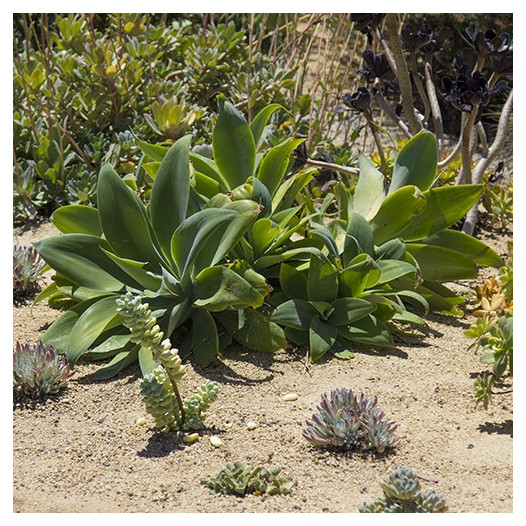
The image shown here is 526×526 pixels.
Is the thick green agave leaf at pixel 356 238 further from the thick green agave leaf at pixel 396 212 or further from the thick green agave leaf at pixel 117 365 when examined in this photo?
the thick green agave leaf at pixel 117 365

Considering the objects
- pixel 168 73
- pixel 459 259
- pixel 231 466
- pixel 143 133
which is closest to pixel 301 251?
pixel 459 259

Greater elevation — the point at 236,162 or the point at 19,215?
the point at 236,162

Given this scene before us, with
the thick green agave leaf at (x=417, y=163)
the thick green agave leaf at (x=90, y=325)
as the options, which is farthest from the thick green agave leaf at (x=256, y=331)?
the thick green agave leaf at (x=417, y=163)

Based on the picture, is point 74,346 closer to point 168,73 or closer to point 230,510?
point 230,510

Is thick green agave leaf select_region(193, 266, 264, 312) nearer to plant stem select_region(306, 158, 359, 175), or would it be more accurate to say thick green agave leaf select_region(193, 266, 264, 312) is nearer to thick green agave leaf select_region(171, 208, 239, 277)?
thick green agave leaf select_region(171, 208, 239, 277)

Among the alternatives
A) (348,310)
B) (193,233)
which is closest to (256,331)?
(348,310)

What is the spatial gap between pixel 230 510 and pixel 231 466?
6.6 inches

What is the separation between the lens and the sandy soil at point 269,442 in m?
2.50

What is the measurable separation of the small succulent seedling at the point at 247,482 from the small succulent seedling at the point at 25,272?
1.91 meters

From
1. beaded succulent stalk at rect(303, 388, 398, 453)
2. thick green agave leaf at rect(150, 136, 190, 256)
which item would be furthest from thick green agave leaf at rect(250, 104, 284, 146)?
beaded succulent stalk at rect(303, 388, 398, 453)

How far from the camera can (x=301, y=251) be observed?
11.5 ft

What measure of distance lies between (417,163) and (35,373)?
201 cm

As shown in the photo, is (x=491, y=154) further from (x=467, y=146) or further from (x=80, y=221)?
(x=80, y=221)

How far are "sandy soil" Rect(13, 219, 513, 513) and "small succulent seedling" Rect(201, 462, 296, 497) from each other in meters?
0.03
